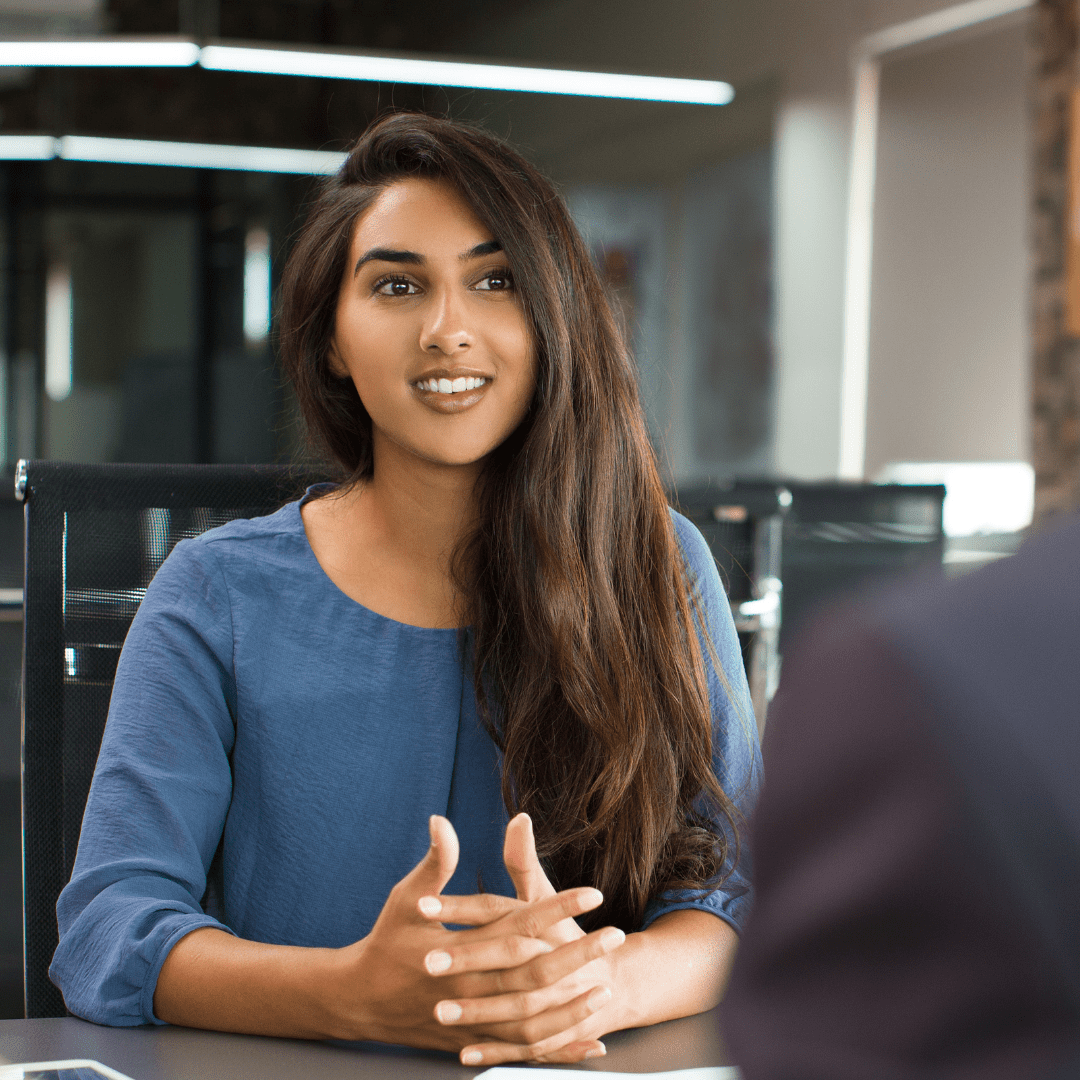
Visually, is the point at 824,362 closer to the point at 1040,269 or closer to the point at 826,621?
the point at 1040,269

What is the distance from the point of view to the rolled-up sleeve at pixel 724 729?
978 mm

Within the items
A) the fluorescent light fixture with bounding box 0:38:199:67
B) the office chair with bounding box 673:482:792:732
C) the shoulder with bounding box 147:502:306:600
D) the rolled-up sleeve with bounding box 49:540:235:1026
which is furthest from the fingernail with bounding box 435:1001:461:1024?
the fluorescent light fixture with bounding box 0:38:199:67

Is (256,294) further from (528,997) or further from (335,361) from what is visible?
(528,997)

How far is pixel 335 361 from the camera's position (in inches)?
46.2

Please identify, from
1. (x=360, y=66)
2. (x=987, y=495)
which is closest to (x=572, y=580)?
(x=987, y=495)

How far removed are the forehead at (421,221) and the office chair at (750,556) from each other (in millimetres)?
662

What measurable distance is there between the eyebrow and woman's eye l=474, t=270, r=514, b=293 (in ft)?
0.06

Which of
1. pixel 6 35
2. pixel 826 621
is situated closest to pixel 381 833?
pixel 826 621

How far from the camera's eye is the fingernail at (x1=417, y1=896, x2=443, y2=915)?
73cm

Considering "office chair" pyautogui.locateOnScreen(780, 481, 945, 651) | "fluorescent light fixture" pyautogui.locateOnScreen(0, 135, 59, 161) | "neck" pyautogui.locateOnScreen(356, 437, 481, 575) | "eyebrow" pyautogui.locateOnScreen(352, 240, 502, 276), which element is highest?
"fluorescent light fixture" pyautogui.locateOnScreen(0, 135, 59, 161)

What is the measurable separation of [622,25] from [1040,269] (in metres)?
2.58

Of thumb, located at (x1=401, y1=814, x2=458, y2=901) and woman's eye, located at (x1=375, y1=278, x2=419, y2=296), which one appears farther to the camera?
woman's eye, located at (x1=375, y1=278, x2=419, y2=296)

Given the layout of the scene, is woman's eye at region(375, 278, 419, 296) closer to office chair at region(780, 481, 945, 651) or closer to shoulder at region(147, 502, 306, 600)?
shoulder at region(147, 502, 306, 600)

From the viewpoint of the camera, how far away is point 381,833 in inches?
40.4
